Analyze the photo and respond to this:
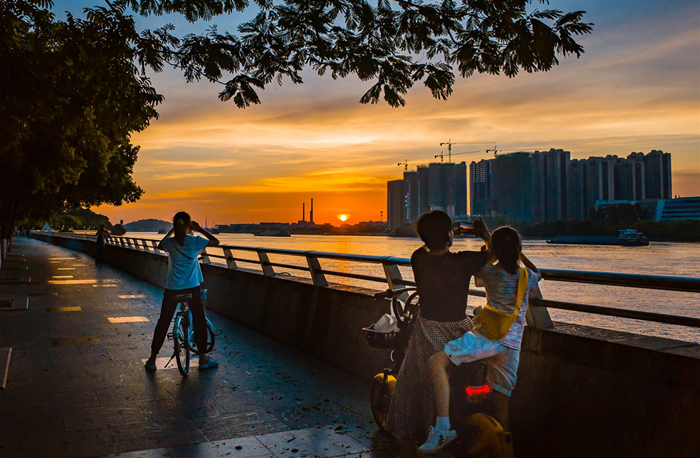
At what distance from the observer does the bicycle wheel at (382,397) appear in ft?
15.7

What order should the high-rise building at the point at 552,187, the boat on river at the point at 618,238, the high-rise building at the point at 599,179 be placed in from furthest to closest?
the high-rise building at the point at 552,187 → the boat on river at the point at 618,238 → the high-rise building at the point at 599,179

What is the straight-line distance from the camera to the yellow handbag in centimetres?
377

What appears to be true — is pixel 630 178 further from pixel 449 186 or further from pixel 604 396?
pixel 604 396

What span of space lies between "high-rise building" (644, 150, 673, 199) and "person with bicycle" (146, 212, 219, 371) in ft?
173

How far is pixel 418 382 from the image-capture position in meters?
4.14

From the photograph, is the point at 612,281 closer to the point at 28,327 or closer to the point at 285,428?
the point at 285,428

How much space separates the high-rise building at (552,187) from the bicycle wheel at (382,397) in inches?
3141

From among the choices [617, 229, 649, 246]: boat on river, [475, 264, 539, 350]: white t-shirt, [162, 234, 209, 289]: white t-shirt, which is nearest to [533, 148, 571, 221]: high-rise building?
[617, 229, 649, 246]: boat on river

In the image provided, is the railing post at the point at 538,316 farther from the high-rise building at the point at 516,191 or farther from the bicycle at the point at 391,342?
the high-rise building at the point at 516,191

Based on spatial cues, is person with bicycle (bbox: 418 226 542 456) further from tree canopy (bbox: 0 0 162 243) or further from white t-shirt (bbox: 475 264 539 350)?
tree canopy (bbox: 0 0 162 243)

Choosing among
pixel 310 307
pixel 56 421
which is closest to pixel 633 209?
pixel 310 307

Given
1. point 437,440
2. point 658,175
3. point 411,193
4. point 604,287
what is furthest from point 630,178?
point 411,193

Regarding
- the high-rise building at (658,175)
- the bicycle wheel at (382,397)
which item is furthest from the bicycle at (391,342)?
the high-rise building at (658,175)

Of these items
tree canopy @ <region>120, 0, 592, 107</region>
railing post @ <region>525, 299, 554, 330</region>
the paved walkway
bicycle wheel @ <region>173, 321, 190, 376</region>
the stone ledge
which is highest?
tree canopy @ <region>120, 0, 592, 107</region>
